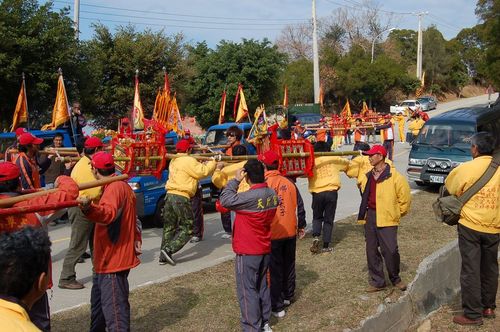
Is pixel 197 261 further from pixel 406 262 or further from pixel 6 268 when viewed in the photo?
pixel 6 268

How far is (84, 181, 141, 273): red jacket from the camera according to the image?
4945 millimetres

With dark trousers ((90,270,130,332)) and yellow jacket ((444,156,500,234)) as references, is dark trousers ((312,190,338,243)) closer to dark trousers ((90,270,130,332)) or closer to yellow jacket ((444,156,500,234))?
yellow jacket ((444,156,500,234))

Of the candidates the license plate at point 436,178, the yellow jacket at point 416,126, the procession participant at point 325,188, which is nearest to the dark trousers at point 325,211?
the procession participant at point 325,188

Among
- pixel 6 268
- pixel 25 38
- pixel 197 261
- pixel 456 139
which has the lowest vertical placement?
pixel 197 261

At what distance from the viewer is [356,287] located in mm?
6844

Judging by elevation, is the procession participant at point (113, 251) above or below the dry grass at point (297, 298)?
above

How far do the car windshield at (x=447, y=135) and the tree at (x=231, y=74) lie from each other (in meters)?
15.9

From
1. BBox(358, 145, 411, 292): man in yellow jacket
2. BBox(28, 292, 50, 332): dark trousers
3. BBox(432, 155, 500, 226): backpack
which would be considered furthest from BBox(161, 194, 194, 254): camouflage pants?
BBox(28, 292, 50, 332): dark trousers

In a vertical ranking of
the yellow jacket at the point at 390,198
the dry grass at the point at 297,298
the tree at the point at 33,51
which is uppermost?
the tree at the point at 33,51

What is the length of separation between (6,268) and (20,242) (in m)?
0.13

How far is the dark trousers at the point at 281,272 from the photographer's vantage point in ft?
19.7

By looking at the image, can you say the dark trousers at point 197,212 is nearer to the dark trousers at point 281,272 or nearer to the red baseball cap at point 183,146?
the red baseball cap at point 183,146

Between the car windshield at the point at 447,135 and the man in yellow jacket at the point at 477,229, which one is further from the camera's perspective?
the car windshield at the point at 447,135

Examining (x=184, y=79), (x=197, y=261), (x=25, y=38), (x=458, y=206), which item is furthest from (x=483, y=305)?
(x=184, y=79)
